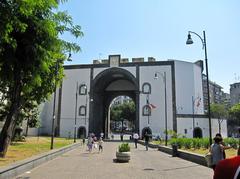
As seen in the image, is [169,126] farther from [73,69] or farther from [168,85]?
[73,69]

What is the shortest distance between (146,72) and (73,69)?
685 inches

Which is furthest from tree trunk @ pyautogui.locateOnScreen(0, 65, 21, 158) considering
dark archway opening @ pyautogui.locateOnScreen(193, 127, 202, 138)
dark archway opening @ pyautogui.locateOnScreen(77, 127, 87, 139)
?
dark archway opening @ pyautogui.locateOnScreen(193, 127, 202, 138)

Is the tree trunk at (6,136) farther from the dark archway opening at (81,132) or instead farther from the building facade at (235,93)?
the building facade at (235,93)

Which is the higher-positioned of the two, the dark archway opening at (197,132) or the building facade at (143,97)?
the building facade at (143,97)

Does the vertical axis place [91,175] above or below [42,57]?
below

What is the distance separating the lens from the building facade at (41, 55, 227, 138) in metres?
52.6

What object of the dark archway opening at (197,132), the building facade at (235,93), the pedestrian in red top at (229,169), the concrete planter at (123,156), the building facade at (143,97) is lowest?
the concrete planter at (123,156)

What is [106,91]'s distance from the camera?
213 feet

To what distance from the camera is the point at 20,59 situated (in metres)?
11.5

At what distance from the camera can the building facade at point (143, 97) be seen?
2072 inches

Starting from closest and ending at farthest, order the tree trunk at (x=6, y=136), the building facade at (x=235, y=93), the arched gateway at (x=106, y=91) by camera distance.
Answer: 1. the tree trunk at (x=6, y=136)
2. the arched gateway at (x=106, y=91)
3. the building facade at (x=235, y=93)

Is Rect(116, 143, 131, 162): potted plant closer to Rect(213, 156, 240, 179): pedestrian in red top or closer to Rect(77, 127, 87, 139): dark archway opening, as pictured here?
Rect(213, 156, 240, 179): pedestrian in red top

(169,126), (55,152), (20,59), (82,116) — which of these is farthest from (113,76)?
(20,59)

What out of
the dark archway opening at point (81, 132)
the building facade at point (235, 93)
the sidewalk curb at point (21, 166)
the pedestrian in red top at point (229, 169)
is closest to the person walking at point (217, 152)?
the pedestrian in red top at point (229, 169)
